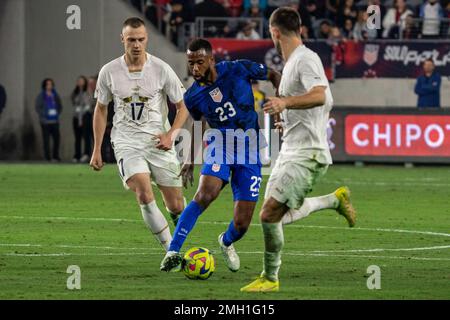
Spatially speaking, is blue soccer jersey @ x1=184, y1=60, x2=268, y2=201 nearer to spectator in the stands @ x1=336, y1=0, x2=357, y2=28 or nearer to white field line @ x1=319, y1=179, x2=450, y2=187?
white field line @ x1=319, y1=179, x2=450, y2=187

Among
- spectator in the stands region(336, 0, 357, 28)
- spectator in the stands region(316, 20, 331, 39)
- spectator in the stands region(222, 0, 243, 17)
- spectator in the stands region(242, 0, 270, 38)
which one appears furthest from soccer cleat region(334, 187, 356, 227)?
spectator in the stands region(222, 0, 243, 17)

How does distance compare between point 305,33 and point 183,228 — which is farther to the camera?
point 305,33

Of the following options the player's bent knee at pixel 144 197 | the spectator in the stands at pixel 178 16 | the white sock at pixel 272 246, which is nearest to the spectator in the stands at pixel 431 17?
the spectator in the stands at pixel 178 16

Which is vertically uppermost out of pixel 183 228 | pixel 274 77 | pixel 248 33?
pixel 248 33

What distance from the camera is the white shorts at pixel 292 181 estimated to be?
11.0 metres

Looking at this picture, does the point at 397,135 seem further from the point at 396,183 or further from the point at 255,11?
the point at 255,11

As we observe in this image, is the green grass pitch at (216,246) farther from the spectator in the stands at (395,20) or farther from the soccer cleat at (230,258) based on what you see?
the spectator in the stands at (395,20)

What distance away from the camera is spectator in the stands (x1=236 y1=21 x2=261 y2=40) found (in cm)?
3225

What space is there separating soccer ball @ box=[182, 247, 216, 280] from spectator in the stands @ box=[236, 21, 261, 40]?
808 inches

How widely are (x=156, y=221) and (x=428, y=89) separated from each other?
59.0 feet

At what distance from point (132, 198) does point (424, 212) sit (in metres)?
4.98

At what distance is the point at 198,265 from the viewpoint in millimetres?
11922

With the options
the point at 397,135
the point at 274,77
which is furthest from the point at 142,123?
the point at 397,135

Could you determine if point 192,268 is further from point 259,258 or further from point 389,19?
point 389,19
